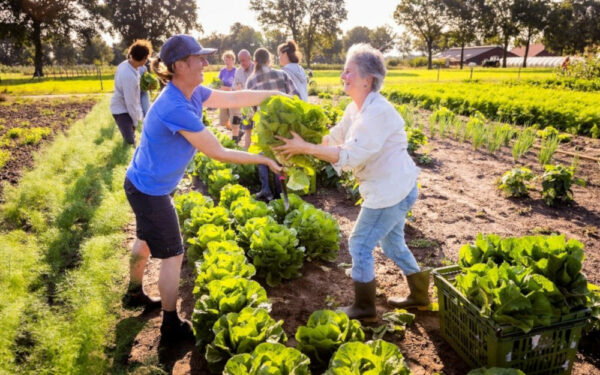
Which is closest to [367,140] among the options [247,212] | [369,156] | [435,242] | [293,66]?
[369,156]

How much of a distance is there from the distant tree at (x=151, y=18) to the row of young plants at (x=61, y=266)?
5847cm

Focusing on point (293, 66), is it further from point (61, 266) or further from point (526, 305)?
point (526, 305)

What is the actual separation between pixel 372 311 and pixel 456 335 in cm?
68

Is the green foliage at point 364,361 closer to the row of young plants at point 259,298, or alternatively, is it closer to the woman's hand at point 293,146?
the row of young plants at point 259,298

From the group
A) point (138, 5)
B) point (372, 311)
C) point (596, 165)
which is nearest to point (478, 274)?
point (372, 311)

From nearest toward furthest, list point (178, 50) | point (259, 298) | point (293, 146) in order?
point (178, 50)
point (293, 146)
point (259, 298)

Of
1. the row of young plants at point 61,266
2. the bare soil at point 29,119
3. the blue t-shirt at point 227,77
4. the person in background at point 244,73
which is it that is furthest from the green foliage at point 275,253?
the blue t-shirt at point 227,77

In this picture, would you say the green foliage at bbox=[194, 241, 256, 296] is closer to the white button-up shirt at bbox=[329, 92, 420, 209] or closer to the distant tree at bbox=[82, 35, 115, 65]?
the white button-up shirt at bbox=[329, 92, 420, 209]

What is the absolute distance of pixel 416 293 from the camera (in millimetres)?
3543

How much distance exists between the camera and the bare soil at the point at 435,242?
3.07 m

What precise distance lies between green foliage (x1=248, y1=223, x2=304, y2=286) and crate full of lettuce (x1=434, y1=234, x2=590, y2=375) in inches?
69.3

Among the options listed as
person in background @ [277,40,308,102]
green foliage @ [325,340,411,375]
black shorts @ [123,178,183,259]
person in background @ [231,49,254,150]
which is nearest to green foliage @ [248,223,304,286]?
black shorts @ [123,178,183,259]

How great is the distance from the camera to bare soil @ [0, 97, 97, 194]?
8.45 m

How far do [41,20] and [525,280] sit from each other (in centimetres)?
5939
